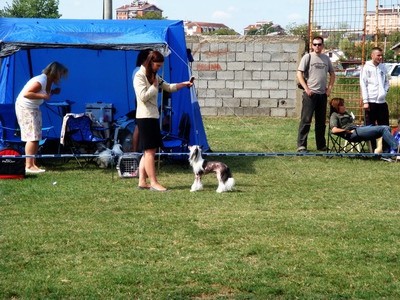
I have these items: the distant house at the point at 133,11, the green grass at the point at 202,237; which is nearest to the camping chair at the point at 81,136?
the green grass at the point at 202,237

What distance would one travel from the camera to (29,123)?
37.5 ft

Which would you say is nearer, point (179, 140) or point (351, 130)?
point (179, 140)

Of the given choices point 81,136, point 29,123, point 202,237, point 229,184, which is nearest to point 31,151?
point 29,123

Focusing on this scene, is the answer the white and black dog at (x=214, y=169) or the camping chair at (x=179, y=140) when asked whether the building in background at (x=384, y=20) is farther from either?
the white and black dog at (x=214, y=169)

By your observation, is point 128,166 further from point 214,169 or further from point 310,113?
point 310,113

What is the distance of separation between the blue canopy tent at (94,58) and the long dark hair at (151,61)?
1.03 m

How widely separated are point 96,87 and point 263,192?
5.37m

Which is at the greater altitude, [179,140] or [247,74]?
[247,74]

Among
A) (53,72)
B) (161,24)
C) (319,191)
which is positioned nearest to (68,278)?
(319,191)

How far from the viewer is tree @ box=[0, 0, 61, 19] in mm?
67750

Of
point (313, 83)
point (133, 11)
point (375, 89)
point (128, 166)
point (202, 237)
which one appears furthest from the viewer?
point (133, 11)

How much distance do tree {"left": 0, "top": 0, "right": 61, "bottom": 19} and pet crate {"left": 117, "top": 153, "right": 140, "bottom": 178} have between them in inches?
2271

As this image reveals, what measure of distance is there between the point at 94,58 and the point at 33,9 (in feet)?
186

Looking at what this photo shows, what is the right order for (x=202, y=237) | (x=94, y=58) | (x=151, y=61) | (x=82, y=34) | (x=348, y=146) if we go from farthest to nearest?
(x=94, y=58)
(x=348, y=146)
(x=82, y=34)
(x=151, y=61)
(x=202, y=237)
